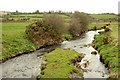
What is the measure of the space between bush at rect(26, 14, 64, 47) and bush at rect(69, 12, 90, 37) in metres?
15.3

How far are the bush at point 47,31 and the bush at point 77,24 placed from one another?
50.1ft

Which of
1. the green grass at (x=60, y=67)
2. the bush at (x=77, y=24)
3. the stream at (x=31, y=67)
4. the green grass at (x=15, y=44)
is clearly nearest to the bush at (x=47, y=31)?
the green grass at (x=15, y=44)

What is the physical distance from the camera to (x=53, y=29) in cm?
9138


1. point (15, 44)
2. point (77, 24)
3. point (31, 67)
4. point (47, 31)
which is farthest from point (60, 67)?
point (77, 24)

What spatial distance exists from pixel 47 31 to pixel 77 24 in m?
25.4

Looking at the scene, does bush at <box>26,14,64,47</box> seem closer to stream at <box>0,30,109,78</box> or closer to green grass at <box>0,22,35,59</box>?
green grass at <box>0,22,35,59</box>

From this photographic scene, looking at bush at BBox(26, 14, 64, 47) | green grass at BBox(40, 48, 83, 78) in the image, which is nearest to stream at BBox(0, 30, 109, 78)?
green grass at BBox(40, 48, 83, 78)

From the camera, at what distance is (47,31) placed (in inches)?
3492

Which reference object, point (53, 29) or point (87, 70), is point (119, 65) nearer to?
point (87, 70)

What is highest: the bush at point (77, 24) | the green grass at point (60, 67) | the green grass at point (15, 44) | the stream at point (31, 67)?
the bush at point (77, 24)

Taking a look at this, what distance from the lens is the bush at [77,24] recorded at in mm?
109250

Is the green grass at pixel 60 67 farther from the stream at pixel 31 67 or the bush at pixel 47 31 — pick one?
the bush at pixel 47 31

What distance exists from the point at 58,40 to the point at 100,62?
112 feet

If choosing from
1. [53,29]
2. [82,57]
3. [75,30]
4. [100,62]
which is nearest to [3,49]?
[82,57]
